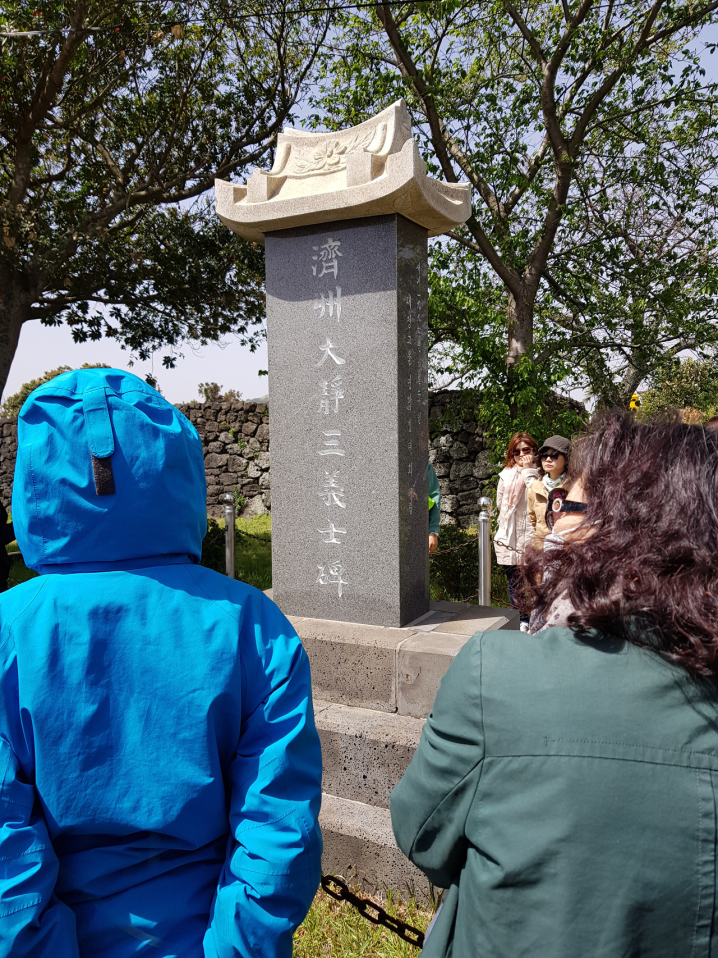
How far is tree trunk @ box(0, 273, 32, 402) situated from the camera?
352 inches

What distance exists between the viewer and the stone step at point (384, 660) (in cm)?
302

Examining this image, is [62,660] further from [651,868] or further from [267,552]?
[267,552]

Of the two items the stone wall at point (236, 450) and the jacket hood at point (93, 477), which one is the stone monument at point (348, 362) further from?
the stone wall at point (236, 450)

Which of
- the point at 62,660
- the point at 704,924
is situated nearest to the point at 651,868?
the point at 704,924

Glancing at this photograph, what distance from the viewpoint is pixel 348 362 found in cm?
338

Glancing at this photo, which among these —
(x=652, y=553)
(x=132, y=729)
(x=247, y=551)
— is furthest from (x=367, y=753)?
(x=247, y=551)

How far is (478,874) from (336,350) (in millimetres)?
2776

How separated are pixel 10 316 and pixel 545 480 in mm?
7583

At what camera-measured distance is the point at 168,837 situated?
105 cm

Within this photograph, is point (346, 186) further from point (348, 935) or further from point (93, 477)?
point (348, 935)

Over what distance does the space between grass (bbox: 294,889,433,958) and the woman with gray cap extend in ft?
9.03

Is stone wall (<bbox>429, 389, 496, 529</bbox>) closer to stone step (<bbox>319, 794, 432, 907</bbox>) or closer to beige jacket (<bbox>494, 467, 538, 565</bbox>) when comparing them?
beige jacket (<bbox>494, 467, 538, 565</bbox>)

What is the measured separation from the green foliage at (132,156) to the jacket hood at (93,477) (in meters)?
8.65

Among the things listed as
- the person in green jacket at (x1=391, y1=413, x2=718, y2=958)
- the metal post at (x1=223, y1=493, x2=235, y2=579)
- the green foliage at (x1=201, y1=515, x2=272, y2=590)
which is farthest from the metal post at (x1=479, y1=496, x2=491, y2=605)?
the person in green jacket at (x1=391, y1=413, x2=718, y2=958)
